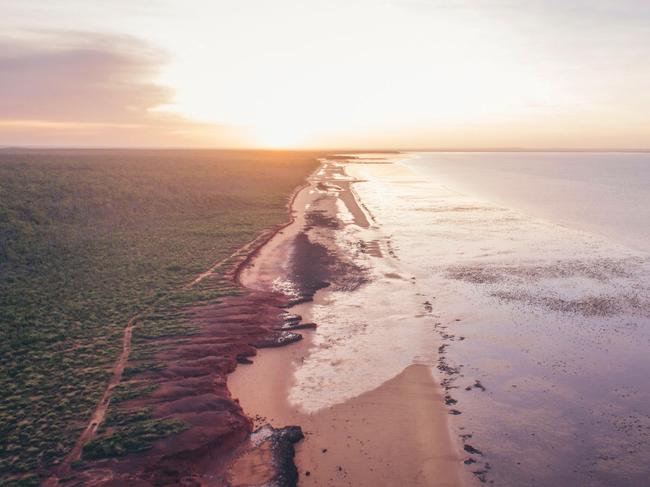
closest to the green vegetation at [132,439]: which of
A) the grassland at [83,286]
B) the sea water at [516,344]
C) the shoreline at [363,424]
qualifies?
the grassland at [83,286]

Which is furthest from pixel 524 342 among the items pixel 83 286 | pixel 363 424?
pixel 83 286

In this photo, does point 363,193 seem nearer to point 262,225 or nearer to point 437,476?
point 262,225

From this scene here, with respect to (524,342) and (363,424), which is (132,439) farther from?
(524,342)

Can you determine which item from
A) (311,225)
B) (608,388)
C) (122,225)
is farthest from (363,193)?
(608,388)

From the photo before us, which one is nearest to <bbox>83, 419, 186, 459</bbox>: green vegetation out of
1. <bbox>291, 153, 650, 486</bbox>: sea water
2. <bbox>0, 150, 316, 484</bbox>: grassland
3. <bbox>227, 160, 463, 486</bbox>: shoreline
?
<bbox>0, 150, 316, 484</bbox>: grassland

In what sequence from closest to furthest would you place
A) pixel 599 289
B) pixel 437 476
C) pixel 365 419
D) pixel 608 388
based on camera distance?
pixel 437 476
pixel 365 419
pixel 608 388
pixel 599 289

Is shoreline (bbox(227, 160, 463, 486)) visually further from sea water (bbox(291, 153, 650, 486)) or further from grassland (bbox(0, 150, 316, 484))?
grassland (bbox(0, 150, 316, 484))
